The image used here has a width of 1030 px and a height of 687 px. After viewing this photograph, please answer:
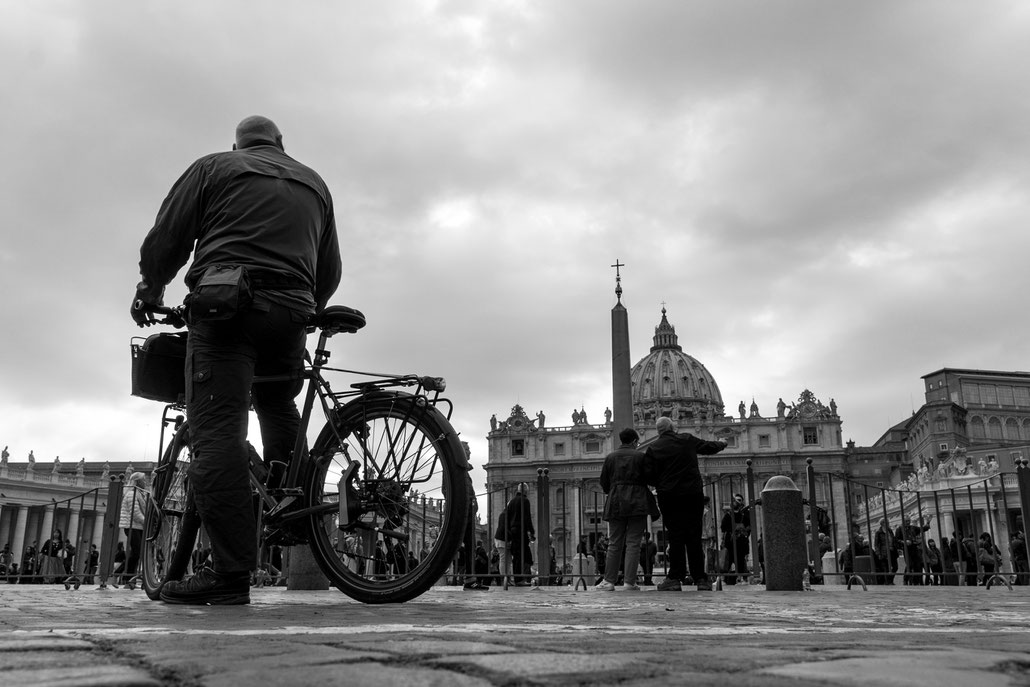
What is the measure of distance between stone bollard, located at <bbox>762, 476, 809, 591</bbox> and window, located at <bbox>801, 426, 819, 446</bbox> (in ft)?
301

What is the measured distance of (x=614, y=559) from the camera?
408 inches

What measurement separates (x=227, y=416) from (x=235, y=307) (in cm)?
52

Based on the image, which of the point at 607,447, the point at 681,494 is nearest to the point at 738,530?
the point at 681,494

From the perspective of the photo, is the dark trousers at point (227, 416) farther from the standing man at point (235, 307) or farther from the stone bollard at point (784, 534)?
the stone bollard at point (784, 534)

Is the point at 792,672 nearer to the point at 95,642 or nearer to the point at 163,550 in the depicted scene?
the point at 95,642

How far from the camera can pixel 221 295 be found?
3.78 m

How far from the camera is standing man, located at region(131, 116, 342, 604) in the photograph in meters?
3.84

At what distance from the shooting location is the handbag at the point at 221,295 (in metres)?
3.78

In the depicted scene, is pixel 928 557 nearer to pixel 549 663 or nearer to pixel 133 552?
pixel 133 552

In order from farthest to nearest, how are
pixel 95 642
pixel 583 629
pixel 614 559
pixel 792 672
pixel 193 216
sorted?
pixel 614 559, pixel 193 216, pixel 583 629, pixel 95 642, pixel 792 672

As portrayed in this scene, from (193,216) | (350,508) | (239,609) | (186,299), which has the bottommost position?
(239,609)

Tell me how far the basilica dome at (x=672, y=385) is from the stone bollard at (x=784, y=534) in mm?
109184

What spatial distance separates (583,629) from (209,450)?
2.19 m

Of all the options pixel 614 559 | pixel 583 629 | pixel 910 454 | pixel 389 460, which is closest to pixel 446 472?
pixel 389 460
